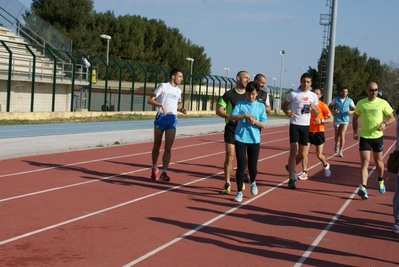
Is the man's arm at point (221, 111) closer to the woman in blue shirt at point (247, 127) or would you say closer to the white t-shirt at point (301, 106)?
the woman in blue shirt at point (247, 127)

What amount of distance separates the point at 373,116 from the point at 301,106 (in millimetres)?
1575

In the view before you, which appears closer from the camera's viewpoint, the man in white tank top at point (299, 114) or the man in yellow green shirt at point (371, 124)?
the man in yellow green shirt at point (371, 124)

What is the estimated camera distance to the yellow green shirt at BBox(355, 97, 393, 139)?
10633mm

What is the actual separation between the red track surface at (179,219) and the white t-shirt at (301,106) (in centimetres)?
125

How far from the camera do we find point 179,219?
28.3 ft

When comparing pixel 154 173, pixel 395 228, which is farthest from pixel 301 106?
pixel 395 228

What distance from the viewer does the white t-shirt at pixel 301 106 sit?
11.9 metres

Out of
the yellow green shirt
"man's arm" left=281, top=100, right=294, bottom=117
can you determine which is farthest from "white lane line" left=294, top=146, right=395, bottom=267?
"man's arm" left=281, top=100, right=294, bottom=117

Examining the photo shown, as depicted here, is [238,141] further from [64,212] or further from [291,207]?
[64,212]

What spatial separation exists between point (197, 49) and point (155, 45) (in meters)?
12.6

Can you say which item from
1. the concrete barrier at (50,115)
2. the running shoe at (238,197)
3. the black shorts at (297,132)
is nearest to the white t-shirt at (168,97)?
the black shorts at (297,132)

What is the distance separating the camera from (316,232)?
8.31 metres

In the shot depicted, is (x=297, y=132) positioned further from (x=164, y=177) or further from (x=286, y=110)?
(x=164, y=177)

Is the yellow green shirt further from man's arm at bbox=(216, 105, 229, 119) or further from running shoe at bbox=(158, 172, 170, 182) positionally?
running shoe at bbox=(158, 172, 170, 182)
